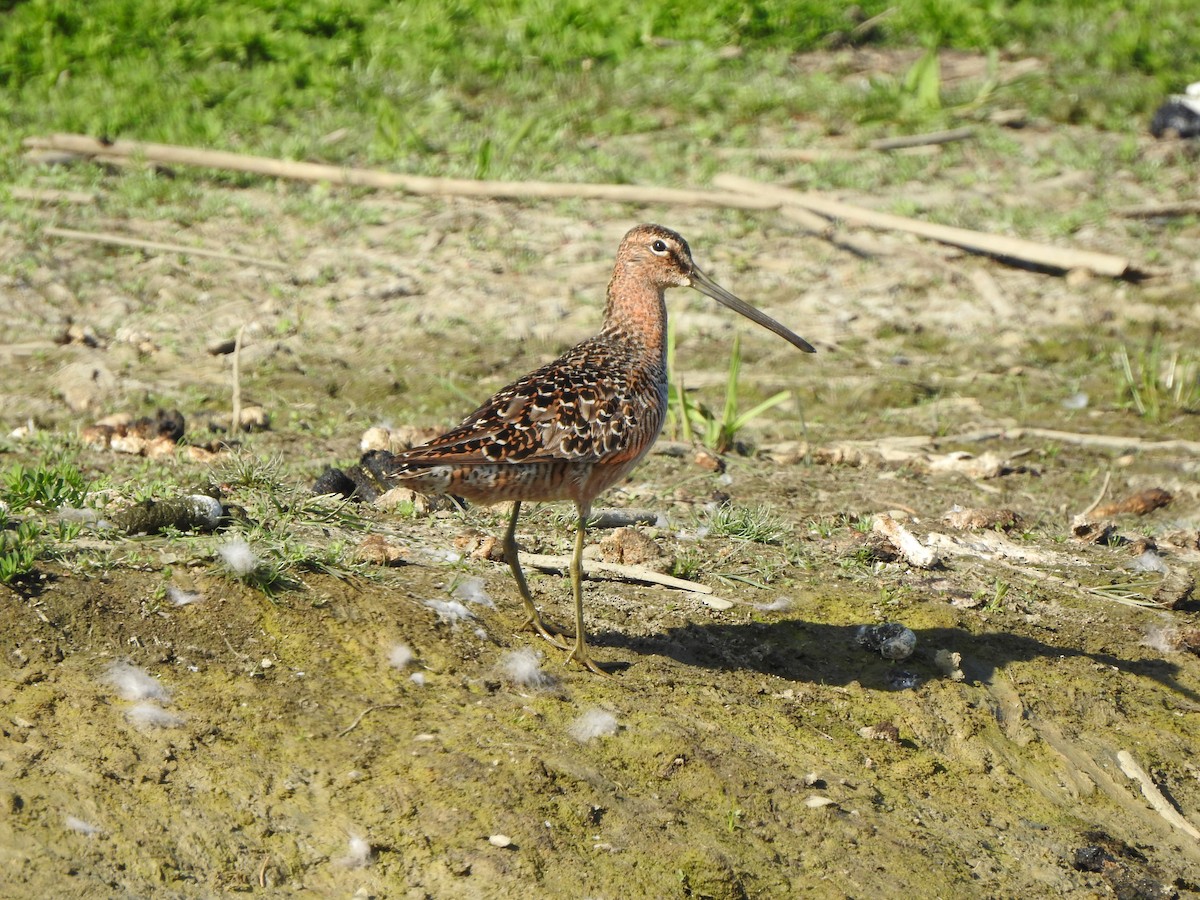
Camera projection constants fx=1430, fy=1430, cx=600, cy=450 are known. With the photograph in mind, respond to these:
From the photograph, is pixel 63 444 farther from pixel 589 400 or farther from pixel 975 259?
pixel 975 259

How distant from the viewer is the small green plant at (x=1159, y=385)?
776 centimetres

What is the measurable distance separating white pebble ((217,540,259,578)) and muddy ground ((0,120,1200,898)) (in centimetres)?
7

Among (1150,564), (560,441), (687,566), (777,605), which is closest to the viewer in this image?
(560,441)

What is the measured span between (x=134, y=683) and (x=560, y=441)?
59.3 inches

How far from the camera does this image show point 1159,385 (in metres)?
8.00

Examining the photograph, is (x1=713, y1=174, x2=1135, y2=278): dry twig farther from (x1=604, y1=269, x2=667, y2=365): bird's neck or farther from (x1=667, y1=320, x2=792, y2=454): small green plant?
(x1=604, y1=269, x2=667, y2=365): bird's neck

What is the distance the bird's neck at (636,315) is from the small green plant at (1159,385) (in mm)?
3257

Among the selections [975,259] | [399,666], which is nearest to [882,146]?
[975,259]

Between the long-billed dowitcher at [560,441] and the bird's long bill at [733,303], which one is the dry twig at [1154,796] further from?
the bird's long bill at [733,303]

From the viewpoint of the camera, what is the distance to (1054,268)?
30.4ft

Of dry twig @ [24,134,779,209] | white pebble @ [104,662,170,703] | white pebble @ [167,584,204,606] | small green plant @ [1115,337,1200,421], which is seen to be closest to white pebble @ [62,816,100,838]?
white pebble @ [104,662,170,703]

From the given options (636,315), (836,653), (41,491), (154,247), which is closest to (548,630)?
(836,653)

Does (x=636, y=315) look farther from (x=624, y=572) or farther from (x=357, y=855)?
(x=357, y=855)

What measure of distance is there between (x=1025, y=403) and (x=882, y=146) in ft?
10.9
